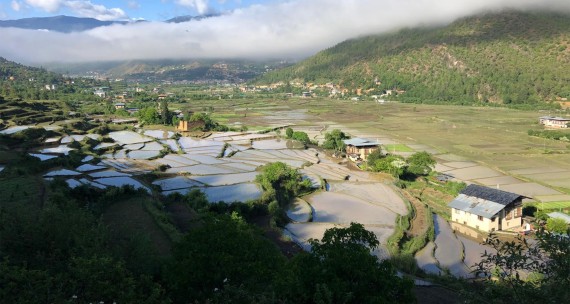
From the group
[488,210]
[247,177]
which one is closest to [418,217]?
[488,210]

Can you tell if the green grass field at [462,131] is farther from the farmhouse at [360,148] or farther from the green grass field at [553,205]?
the farmhouse at [360,148]

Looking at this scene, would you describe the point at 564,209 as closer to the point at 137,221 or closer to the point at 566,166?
the point at 566,166

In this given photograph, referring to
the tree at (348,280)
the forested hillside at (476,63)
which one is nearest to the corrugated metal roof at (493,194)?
the tree at (348,280)

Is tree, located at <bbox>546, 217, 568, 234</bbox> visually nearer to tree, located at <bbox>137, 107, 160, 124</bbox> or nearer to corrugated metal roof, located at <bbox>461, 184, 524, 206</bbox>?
corrugated metal roof, located at <bbox>461, 184, 524, 206</bbox>

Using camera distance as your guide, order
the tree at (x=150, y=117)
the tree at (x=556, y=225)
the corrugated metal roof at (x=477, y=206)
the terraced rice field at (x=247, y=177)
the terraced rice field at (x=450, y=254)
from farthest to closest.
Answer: the tree at (x=150, y=117) < the terraced rice field at (x=247, y=177) < the corrugated metal roof at (x=477, y=206) < the tree at (x=556, y=225) < the terraced rice field at (x=450, y=254)

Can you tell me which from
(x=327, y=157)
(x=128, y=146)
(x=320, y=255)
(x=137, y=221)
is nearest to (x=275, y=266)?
(x=320, y=255)

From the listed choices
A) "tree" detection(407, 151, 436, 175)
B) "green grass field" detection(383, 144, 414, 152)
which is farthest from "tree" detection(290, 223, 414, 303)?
"green grass field" detection(383, 144, 414, 152)

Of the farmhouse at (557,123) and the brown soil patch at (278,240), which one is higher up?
the brown soil patch at (278,240)
